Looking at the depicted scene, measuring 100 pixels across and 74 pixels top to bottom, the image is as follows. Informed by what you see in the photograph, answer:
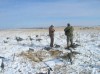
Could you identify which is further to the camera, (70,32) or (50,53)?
(70,32)

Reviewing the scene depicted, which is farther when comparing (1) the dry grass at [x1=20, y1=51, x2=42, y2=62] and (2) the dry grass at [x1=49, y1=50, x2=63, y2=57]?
(2) the dry grass at [x1=49, y1=50, x2=63, y2=57]

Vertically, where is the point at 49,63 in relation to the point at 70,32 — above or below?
below

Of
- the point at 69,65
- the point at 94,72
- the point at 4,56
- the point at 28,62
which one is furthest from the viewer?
the point at 4,56

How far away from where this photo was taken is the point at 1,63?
17.1 metres

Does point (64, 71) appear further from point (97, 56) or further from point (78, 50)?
point (78, 50)

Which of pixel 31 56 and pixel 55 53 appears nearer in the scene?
pixel 31 56

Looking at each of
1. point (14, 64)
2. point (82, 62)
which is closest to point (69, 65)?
point (82, 62)

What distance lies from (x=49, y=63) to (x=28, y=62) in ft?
4.47

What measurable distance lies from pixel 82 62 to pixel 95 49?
4255 millimetres

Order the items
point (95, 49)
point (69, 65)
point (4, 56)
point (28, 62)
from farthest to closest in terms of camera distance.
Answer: point (95, 49)
point (4, 56)
point (28, 62)
point (69, 65)

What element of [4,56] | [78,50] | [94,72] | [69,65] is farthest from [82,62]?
[4,56]

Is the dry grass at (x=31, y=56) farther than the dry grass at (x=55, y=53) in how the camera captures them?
No

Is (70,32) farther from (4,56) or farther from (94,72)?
(94,72)

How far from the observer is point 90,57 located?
18188mm
